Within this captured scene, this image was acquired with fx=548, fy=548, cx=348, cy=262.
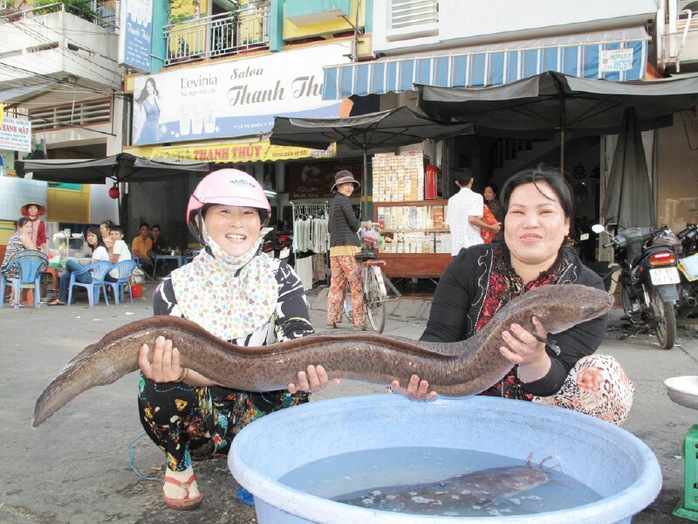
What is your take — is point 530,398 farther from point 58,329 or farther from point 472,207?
point 58,329

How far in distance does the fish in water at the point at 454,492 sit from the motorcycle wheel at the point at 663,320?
4.37 metres

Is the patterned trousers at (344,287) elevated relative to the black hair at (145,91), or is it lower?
lower

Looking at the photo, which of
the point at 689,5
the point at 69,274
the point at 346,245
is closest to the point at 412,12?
the point at 689,5

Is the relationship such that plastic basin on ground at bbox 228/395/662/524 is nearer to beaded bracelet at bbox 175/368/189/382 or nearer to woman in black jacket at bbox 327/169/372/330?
beaded bracelet at bbox 175/368/189/382

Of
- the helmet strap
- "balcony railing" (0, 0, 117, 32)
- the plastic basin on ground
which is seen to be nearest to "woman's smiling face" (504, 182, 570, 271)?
the plastic basin on ground

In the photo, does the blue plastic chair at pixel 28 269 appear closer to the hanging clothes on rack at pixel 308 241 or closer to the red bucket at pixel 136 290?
the red bucket at pixel 136 290

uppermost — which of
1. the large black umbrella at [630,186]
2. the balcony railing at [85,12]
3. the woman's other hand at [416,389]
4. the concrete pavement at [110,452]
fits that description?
the balcony railing at [85,12]

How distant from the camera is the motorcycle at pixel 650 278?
556 centimetres

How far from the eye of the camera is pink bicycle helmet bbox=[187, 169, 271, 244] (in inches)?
94.2

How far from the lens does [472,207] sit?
7.14 metres

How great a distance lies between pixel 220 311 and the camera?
2471 mm

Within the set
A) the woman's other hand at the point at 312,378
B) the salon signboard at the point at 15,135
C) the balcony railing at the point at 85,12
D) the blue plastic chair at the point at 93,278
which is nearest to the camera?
the woman's other hand at the point at 312,378

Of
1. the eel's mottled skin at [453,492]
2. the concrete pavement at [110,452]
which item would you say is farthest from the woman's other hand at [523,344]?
the concrete pavement at [110,452]

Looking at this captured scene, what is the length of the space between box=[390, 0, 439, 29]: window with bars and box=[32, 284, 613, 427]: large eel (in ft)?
32.8
